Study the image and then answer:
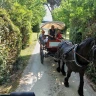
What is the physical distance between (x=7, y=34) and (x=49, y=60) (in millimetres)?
3766

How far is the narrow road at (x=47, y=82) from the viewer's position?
706cm

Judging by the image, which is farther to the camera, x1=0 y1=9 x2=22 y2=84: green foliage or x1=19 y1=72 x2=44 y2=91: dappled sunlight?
x1=19 y1=72 x2=44 y2=91: dappled sunlight

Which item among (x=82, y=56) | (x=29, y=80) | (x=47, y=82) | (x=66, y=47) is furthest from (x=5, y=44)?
(x=82, y=56)

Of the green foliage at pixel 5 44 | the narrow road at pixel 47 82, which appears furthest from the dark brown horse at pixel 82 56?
the green foliage at pixel 5 44

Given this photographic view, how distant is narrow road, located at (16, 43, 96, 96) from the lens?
7.06 meters

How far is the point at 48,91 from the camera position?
710cm

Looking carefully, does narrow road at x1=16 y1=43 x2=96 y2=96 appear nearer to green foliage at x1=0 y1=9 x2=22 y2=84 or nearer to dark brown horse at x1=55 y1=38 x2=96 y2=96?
dark brown horse at x1=55 y1=38 x2=96 y2=96

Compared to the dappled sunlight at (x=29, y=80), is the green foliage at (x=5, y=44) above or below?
above

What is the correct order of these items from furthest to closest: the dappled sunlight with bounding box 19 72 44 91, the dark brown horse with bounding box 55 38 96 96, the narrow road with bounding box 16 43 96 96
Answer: the dappled sunlight with bounding box 19 72 44 91
the narrow road with bounding box 16 43 96 96
the dark brown horse with bounding box 55 38 96 96

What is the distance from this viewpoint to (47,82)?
26.5ft

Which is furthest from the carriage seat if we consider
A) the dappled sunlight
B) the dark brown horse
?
the dappled sunlight

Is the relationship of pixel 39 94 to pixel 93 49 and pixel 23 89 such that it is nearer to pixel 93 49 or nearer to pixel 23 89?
pixel 23 89

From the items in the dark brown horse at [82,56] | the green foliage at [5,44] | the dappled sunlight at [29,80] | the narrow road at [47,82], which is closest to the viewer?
the dark brown horse at [82,56]

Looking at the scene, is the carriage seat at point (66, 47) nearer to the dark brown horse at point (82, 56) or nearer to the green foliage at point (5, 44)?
the dark brown horse at point (82, 56)
